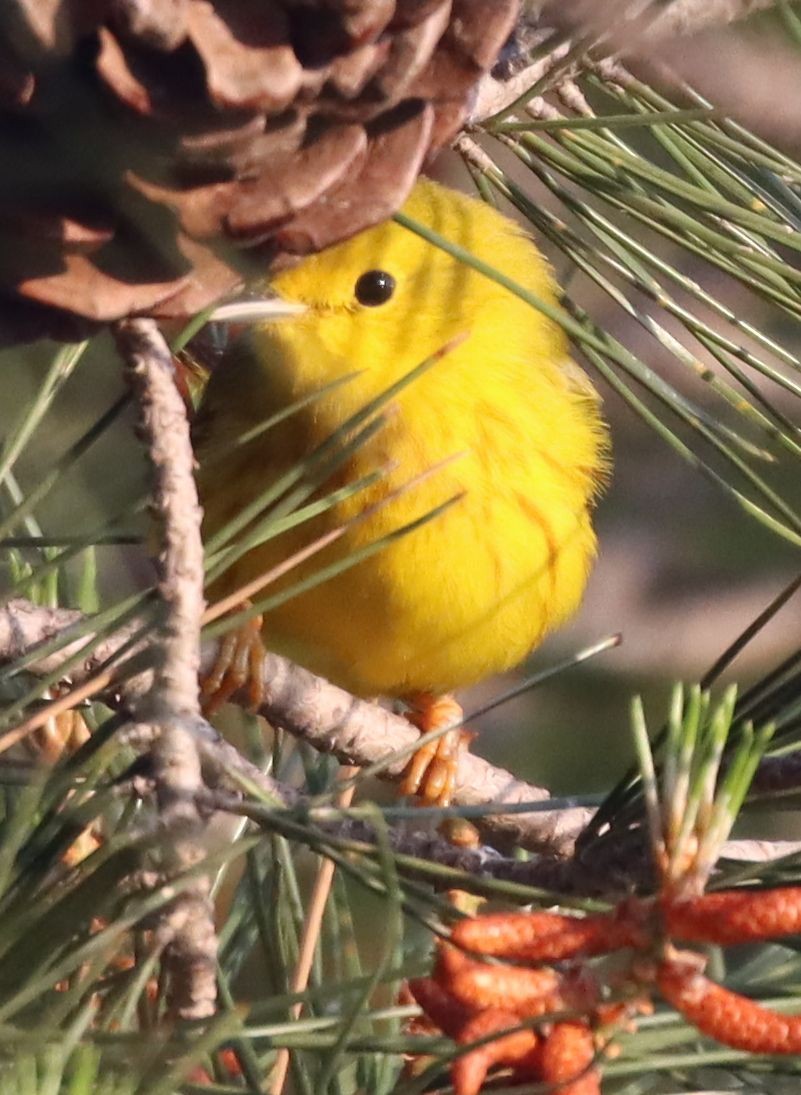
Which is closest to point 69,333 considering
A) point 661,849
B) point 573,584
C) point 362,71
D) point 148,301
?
point 148,301

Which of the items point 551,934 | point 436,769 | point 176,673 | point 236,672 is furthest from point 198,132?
point 436,769

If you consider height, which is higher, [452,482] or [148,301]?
[452,482]

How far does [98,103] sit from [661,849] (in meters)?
0.32

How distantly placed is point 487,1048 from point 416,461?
800 millimetres

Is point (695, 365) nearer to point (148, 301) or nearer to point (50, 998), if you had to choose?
point (148, 301)

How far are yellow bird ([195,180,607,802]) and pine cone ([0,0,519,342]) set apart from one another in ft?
1.86

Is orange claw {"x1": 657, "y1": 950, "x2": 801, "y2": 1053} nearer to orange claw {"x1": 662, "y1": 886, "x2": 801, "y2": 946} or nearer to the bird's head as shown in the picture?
orange claw {"x1": 662, "y1": 886, "x2": 801, "y2": 946}

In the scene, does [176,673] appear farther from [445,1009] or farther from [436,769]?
[436,769]

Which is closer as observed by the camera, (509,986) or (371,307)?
(509,986)

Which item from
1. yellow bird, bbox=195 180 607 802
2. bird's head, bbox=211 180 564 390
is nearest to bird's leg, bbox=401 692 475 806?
yellow bird, bbox=195 180 607 802

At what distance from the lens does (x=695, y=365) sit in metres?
0.84

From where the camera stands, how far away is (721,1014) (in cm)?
48

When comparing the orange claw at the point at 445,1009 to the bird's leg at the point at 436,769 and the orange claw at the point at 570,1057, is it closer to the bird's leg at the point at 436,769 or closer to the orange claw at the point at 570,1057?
the orange claw at the point at 570,1057

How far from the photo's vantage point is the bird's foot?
3.61ft
